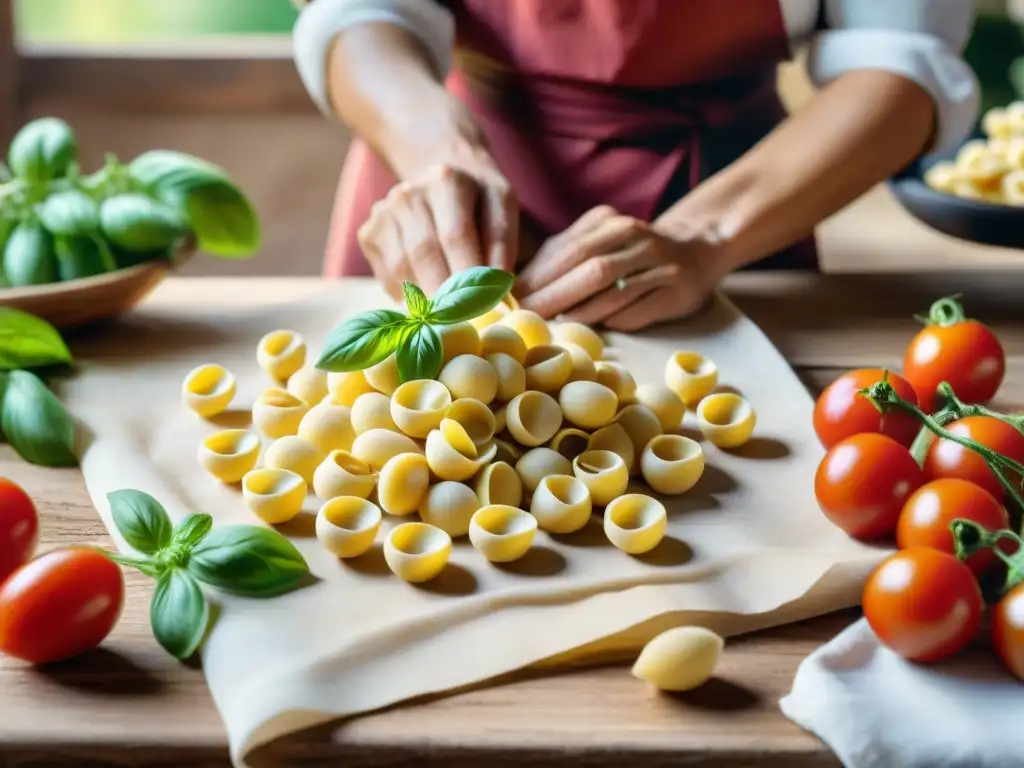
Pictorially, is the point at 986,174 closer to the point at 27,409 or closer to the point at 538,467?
the point at 538,467

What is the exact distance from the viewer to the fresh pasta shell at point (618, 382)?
2.96 ft

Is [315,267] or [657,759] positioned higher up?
[657,759]

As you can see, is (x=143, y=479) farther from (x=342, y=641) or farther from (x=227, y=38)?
(x=227, y=38)

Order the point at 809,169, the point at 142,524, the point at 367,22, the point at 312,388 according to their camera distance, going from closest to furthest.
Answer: the point at 142,524 < the point at 312,388 < the point at 809,169 < the point at 367,22

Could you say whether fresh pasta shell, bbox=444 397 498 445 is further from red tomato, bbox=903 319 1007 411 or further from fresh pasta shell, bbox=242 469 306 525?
red tomato, bbox=903 319 1007 411

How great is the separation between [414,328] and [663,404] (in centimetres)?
22

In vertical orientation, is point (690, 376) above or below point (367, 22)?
below

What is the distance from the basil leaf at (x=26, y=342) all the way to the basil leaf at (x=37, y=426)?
0.08m

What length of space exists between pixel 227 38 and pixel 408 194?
63.3 inches

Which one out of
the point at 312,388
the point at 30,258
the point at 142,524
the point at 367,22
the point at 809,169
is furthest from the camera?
the point at 367,22

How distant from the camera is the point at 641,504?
78cm

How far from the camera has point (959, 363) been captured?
93cm

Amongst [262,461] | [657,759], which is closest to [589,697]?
Result: [657,759]

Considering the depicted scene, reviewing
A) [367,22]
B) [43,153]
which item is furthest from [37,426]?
[367,22]
